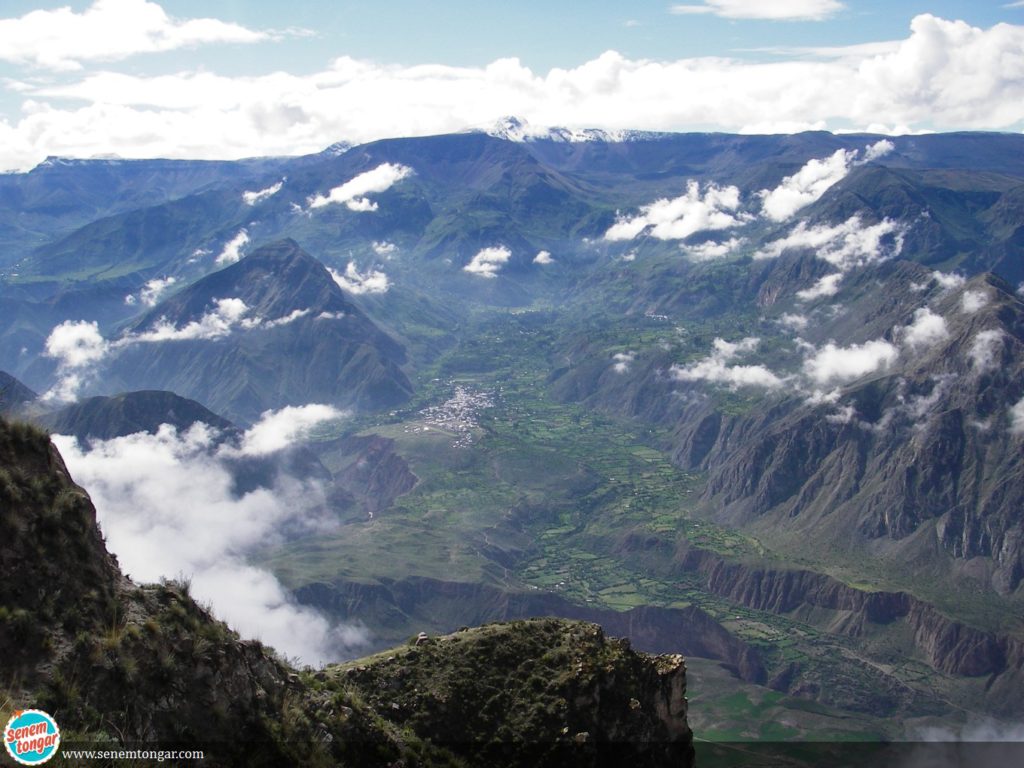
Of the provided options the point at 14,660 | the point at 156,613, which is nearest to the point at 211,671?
the point at 156,613

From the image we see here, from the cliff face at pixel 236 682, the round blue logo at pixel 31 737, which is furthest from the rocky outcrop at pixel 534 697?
the round blue logo at pixel 31 737

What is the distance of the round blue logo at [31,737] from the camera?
892 inches

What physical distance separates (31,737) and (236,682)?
9580 mm

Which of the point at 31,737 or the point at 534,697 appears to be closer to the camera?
the point at 31,737

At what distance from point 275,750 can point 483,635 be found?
18.1m

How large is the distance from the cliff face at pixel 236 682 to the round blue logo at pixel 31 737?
6.41ft

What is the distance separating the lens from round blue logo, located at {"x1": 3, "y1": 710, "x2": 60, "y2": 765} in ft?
74.3

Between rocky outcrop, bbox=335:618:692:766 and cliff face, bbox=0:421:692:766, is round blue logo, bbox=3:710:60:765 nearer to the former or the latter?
cliff face, bbox=0:421:692:766

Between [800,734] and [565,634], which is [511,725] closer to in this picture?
[565,634]

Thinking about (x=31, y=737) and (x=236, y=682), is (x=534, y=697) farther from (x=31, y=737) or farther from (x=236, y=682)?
(x=31, y=737)

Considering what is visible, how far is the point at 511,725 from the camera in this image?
4238 cm

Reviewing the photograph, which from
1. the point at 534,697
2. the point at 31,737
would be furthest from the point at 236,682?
the point at 534,697

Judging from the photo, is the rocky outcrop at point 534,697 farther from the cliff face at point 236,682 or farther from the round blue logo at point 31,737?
the round blue logo at point 31,737

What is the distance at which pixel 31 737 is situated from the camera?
23.3m
